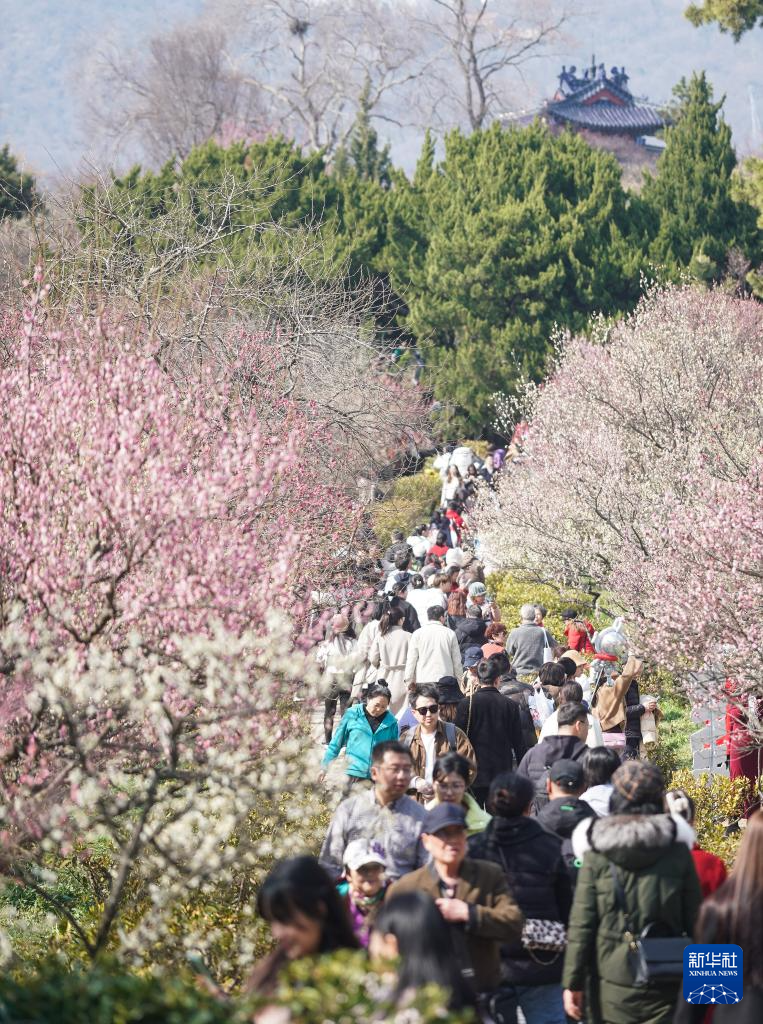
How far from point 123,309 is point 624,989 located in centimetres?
928

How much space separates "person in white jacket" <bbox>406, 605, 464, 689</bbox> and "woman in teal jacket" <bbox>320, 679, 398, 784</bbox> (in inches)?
85.7

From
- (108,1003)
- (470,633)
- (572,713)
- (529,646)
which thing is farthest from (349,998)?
(470,633)

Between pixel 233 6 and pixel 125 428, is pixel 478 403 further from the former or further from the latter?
pixel 233 6

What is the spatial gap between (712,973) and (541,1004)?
48.1 inches

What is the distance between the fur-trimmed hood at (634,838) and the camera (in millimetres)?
5094

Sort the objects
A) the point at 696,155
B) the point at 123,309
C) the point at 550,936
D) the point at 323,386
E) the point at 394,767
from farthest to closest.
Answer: the point at 696,155 → the point at 323,386 → the point at 123,309 → the point at 394,767 → the point at 550,936

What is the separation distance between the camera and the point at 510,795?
5.67 meters

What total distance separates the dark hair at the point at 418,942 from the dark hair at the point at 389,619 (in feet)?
24.7

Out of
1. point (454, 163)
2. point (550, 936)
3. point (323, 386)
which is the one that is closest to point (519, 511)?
point (323, 386)

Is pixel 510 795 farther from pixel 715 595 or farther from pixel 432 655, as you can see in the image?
pixel 715 595

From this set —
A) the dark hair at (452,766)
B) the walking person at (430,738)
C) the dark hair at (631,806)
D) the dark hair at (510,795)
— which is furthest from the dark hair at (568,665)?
the dark hair at (631,806)

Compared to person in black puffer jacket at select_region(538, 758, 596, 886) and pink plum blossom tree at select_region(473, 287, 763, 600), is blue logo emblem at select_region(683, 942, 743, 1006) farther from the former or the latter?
pink plum blossom tree at select_region(473, 287, 763, 600)

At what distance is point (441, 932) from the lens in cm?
403

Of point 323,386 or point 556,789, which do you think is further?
point 323,386
